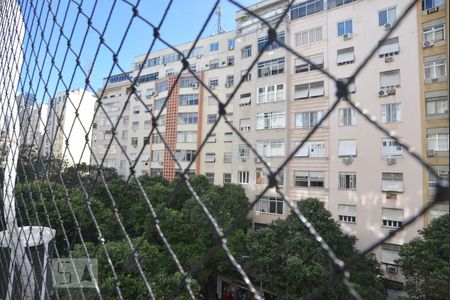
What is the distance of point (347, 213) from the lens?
4.88 meters

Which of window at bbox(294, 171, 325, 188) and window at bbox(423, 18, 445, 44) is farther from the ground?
window at bbox(423, 18, 445, 44)

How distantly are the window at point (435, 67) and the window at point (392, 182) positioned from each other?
1.34 meters

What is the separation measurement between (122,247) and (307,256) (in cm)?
198

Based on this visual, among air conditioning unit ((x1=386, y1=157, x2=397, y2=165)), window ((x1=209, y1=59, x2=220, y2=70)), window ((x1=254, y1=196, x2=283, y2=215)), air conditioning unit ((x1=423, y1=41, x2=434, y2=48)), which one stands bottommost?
window ((x1=254, y1=196, x2=283, y2=215))

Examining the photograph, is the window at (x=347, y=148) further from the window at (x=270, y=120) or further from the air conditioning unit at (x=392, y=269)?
the air conditioning unit at (x=392, y=269)

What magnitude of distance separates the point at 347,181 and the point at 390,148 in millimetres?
767

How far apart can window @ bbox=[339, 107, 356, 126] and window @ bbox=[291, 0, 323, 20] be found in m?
1.79

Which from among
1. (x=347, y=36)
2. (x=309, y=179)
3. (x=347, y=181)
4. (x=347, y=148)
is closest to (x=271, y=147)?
(x=309, y=179)

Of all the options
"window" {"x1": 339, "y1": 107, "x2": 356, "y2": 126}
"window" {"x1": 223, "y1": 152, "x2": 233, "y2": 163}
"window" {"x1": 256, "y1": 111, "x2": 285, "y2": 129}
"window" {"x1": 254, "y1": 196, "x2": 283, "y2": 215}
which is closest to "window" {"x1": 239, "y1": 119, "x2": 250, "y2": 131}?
"window" {"x1": 256, "y1": 111, "x2": 285, "y2": 129}

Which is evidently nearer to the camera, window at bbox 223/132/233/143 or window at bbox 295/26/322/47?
window at bbox 295/26/322/47

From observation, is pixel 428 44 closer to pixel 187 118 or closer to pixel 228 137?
pixel 228 137

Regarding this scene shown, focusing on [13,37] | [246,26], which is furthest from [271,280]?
[246,26]

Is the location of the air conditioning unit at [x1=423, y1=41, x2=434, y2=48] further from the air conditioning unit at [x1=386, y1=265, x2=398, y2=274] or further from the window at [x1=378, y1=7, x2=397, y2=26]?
the air conditioning unit at [x1=386, y1=265, x2=398, y2=274]

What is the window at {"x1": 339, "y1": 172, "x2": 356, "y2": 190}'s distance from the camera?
4.88 metres
